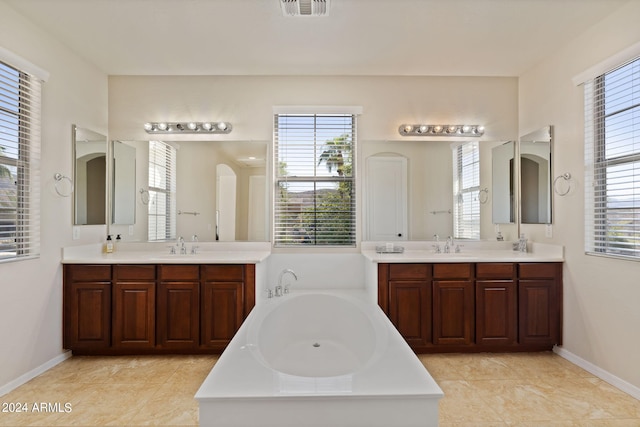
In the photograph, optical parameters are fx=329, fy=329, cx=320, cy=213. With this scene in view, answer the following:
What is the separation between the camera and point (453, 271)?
284cm

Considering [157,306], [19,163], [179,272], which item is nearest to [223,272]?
[179,272]

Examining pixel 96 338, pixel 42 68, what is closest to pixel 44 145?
pixel 42 68

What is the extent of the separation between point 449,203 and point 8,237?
12.1 ft

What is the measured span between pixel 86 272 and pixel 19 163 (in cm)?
96

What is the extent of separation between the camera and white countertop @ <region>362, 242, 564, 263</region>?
2822mm

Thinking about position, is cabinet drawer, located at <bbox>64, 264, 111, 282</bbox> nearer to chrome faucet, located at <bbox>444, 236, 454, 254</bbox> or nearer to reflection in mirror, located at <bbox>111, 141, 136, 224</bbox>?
reflection in mirror, located at <bbox>111, 141, 136, 224</bbox>

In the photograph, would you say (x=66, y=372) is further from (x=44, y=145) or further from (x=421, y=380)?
(x=421, y=380)

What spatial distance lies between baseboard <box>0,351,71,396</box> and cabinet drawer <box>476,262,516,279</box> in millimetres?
3587

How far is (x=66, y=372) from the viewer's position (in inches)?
100

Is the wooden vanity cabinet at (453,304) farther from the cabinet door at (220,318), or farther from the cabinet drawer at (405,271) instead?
the cabinet door at (220,318)

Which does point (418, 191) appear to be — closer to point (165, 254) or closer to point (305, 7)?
point (305, 7)

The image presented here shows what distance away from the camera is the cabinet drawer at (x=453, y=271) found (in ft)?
9.30

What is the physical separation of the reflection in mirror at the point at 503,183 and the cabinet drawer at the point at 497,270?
0.71 metres

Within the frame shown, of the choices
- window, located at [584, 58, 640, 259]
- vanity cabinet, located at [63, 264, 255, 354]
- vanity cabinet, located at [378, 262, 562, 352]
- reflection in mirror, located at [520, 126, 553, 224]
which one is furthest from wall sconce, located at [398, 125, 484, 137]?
vanity cabinet, located at [63, 264, 255, 354]
